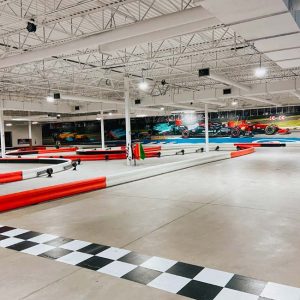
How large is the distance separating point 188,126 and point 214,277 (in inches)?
1030

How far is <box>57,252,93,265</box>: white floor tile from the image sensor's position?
2.98 metres

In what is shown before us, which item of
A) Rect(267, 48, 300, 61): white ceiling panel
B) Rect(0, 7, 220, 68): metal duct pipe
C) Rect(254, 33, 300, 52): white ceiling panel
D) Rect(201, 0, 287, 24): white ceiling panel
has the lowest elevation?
Rect(267, 48, 300, 61): white ceiling panel

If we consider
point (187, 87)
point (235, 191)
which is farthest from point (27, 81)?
point (235, 191)

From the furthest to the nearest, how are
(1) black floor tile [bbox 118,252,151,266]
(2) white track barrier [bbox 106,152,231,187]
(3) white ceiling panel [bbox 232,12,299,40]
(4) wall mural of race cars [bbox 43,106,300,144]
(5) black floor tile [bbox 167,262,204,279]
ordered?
(4) wall mural of race cars [bbox 43,106,300,144], (2) white track barrier [bbox 106,152,231,187], (3) white ceiling panel [bbox 232,12,299,40], (1) black floor tile [bbox 118,252,151,266], (5) black floor tile [bbox 167,262,204,279]

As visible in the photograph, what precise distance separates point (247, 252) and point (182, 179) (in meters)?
5.17

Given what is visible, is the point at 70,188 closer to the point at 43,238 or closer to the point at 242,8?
the point at 43,238

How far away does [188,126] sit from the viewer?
1118 inches

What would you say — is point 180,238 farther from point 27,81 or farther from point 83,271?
point 27,81

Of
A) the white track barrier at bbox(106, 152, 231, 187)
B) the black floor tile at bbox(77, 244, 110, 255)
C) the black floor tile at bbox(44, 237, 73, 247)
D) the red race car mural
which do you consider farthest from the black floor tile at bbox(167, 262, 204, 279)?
the red race car mural

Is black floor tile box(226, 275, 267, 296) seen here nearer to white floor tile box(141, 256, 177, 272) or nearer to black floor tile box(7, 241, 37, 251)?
white floor tile box(141, 256, 177, 272)

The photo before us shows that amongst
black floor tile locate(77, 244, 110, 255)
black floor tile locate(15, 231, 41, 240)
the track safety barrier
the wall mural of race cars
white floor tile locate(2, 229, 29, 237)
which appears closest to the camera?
black floor tile locate(77, 244, 110, 255)

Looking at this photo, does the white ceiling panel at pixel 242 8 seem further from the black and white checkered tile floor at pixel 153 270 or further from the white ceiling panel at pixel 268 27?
the black and white checkered tile floor at pixel 153 270

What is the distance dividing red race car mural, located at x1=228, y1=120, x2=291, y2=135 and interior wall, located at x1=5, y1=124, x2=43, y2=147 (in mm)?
20624

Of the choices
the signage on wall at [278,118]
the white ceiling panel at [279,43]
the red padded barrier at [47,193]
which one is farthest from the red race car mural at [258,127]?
the red padded barrier at [47,193]
